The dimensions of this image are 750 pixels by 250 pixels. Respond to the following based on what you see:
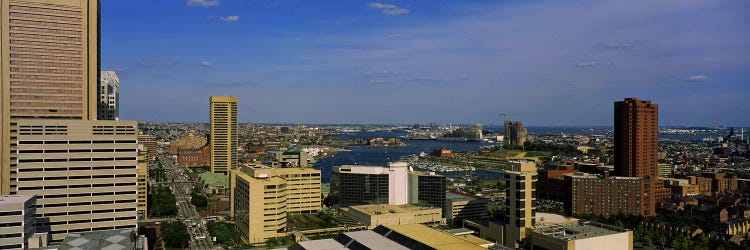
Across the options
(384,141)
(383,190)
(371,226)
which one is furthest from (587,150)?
(371,226)

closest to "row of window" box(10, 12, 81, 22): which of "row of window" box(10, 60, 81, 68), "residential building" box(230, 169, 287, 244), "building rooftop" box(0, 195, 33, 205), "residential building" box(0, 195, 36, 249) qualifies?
"row of window" box(10, 60, 81, 68)

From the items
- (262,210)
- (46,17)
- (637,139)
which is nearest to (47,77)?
(46,17)

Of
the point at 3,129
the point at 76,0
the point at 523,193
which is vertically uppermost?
the point at 76,0

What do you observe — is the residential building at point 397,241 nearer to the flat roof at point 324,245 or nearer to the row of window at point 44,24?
the flat roof at point 324,245

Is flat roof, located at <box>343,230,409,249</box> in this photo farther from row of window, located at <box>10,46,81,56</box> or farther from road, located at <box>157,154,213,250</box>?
row of window, located at <box>10,46,81,56</box>

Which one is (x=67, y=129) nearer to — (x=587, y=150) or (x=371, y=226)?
(x=371, y=226)
